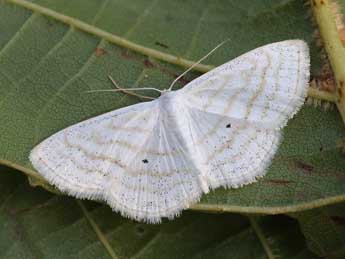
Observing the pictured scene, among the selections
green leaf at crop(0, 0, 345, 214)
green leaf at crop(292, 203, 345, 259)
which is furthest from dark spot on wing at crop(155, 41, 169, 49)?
green leaf at crop(292, 203, 345, 259)

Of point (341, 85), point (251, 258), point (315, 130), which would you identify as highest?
point (341, 85)

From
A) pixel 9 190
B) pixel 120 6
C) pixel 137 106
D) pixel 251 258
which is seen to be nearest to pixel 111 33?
pixel 120 6

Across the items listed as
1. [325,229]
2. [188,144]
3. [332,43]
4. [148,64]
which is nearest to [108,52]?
[148,64]

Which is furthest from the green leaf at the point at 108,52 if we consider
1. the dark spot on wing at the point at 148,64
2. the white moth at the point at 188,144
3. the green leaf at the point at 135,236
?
the green leaf at the point at 135,236

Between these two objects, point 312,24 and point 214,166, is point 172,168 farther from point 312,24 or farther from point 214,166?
point 312,24

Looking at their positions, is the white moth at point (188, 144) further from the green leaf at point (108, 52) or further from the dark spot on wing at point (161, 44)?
the dark spot on wing at point (161, 44)

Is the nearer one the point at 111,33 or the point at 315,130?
the point at 315,130

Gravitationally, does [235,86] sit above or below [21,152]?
above

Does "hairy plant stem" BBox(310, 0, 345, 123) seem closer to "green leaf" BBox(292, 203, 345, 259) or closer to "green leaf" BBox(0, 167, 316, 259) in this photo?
"green leaf" BBox(292, 203, 345, 259)
